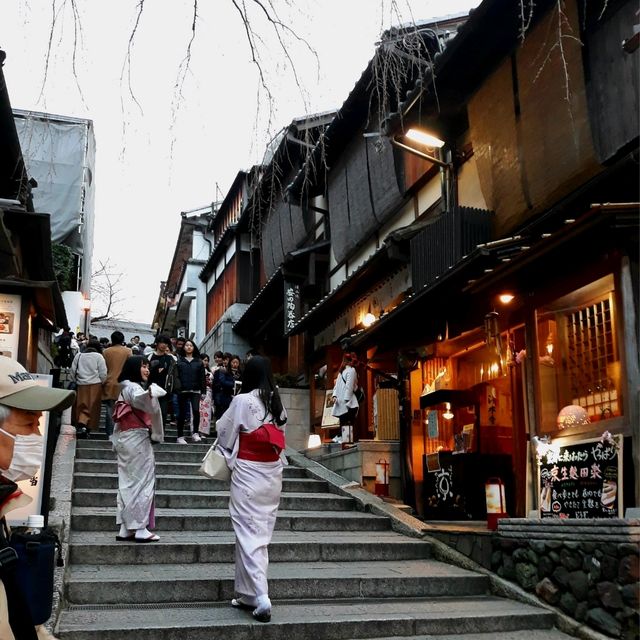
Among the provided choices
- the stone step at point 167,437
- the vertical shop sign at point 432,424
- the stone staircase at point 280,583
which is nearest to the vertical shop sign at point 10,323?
the stone staircase at point 280,583

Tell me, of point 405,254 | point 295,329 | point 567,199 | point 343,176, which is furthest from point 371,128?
point 567,199

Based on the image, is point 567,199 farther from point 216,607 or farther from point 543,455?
point 216,607

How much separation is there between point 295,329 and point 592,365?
11.4 metres

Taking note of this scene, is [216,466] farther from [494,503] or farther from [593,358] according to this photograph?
[593,358]

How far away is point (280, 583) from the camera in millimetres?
7266

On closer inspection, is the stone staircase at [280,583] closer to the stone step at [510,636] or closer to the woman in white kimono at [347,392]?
the stone step at [510,636]

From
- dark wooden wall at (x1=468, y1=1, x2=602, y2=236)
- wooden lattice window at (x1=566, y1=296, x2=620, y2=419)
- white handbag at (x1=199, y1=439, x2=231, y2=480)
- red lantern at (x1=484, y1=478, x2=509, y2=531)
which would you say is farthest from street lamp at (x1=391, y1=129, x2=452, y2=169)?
white handbag at (x1=199, y1=439, x2=231, y2=480)

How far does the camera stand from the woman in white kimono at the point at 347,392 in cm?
1443

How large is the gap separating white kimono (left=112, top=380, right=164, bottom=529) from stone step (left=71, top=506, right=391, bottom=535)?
2.25 feet

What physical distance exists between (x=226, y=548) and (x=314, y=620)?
76.2 inches

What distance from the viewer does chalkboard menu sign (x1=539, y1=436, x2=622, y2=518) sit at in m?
7.61

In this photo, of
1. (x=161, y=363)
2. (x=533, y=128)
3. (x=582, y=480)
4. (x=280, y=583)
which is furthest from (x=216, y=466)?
(x=161, y=363)

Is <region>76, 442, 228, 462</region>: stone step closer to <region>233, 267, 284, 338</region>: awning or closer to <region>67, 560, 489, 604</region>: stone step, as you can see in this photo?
<region>67, 560, 489, 604</region>: stone step

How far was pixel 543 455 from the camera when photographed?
8.87 metres
